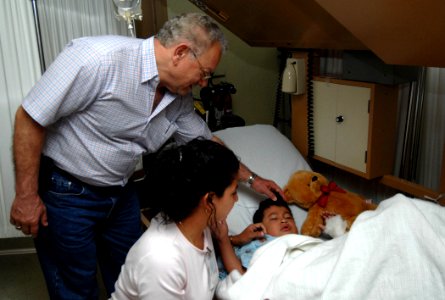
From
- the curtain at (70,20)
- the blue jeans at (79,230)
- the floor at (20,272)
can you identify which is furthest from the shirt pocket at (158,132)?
the floor at (20,272)

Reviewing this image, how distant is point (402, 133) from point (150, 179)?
1278mm

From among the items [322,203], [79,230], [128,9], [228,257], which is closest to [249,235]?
[228,257]

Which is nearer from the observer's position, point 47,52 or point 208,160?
point 208,160

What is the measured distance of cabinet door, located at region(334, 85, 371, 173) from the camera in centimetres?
178

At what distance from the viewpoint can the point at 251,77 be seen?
99.9 inches

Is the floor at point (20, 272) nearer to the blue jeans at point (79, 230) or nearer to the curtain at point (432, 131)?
the blue jeans at point (79, 230)

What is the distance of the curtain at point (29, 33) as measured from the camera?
1.97 m

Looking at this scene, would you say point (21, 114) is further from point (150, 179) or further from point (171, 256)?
point (171, 256)

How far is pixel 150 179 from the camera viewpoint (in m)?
1.14

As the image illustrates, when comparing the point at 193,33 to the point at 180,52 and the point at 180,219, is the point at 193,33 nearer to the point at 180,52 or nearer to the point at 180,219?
the point at 180,52

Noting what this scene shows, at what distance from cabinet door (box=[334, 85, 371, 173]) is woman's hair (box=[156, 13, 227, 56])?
82 centimetres

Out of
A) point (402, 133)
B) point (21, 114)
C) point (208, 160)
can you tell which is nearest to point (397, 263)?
point (208, 160)

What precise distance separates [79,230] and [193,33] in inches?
29.8

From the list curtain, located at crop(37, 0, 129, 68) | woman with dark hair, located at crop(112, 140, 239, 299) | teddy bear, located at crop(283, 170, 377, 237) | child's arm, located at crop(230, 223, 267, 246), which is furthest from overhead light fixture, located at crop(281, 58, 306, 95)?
woman with dark hair, located at crop(112, 140, 239, 299)
